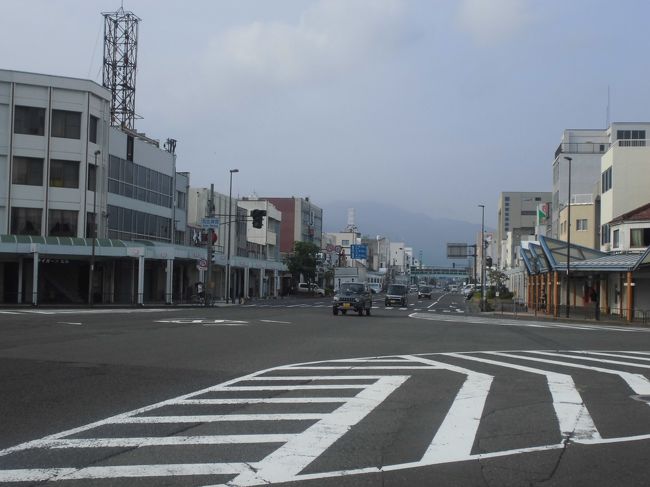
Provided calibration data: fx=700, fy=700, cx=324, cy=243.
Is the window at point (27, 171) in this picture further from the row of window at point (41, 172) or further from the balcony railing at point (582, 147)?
the balcony railing at point (582, 147)

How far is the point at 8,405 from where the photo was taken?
33.1 feet

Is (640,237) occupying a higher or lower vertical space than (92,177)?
lower

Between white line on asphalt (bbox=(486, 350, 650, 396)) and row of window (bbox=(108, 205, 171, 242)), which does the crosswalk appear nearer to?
white line on asphalt (bbox=(486, 350, 650, 396))

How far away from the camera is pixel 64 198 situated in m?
50.0

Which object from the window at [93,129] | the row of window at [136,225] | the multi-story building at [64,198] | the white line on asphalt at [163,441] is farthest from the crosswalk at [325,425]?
the row of window at [136,225]

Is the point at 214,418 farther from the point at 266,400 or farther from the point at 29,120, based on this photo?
the point at 29,120

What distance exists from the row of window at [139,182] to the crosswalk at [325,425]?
43.3 m

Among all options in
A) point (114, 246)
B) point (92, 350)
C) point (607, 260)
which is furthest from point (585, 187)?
point (92, 350)

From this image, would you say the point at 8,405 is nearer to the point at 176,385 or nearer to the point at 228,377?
the point at 176,385

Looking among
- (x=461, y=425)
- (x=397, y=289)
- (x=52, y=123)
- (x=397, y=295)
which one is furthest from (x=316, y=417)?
(x=397, y=289)

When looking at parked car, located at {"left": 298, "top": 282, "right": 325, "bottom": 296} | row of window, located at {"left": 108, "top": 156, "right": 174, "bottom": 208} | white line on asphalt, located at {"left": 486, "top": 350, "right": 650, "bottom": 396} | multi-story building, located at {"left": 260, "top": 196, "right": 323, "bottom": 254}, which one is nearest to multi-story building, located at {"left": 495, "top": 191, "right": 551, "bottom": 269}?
multi-story building, located at {"left": 260, "top": 196, "right": 323, "bottom": 254}

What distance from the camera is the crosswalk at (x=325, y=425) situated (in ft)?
22.7

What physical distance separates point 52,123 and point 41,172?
3578 millimetres

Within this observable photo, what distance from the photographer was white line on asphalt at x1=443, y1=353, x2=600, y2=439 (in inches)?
353
